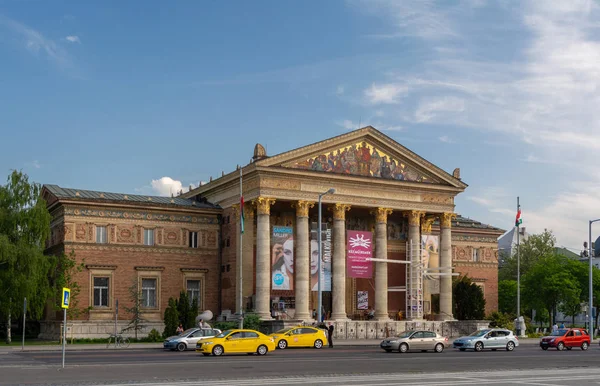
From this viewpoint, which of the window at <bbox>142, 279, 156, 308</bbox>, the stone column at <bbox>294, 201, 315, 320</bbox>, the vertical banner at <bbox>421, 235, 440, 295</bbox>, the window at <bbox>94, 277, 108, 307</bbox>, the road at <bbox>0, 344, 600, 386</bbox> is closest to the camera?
the road at <bbox>0, 344, 600, 386</bbox>

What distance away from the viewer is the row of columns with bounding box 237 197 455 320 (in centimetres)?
6569

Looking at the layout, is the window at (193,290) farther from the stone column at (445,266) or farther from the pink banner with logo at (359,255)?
the stone column at (445,266)

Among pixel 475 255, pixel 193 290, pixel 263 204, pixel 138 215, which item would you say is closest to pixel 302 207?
pixel 263 204

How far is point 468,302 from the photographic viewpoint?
7631 centimetres

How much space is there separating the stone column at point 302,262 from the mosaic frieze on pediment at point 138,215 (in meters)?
8.85

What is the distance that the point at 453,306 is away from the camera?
77.7 m

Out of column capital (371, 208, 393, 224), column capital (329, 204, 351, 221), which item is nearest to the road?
column capital (329, 204, 351, 221)

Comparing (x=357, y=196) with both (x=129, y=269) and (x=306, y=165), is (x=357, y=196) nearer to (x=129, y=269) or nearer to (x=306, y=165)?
(x=306, y=165)

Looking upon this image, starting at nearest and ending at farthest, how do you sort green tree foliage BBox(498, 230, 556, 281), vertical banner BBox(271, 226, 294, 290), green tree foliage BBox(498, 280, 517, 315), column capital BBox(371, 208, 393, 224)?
1. vertical banner BBox(271, 226, 294, 290)
2. column capital BBox(371, 208, 393, 224)
3. green tree foliage BBox(498, 280, 517, 315)
4. green tree foliage BBox(498, 230, 556, 281)

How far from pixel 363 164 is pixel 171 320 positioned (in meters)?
20.7

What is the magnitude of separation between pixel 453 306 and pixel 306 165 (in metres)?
21.1

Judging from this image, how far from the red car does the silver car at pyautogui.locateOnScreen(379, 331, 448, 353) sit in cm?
875

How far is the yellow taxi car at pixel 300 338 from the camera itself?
5209cm

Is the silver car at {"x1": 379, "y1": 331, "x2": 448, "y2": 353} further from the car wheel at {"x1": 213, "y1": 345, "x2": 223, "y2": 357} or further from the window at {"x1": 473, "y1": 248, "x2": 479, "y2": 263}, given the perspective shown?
the window at {"x1": 473, "y1": 248, "x2": 479, "y2": 263}
